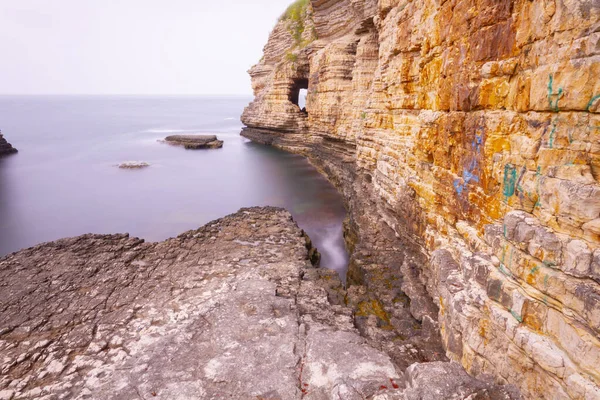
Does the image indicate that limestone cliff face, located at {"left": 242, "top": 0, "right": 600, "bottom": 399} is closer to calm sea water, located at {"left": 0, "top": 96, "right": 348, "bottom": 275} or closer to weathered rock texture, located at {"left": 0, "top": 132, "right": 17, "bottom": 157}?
calm sea water, located at {"left": 0, "top": 96, "right": 348, "bottom": 275}

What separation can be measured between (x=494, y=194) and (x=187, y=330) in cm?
527

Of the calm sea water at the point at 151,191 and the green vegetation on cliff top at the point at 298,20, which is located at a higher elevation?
the green vegetation on cliff top at the point at 298,20

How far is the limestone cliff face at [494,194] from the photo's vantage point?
3.23 metres

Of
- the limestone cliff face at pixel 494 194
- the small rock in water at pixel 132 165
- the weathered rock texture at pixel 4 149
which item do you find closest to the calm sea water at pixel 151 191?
the small rock in water at pixel 132 165

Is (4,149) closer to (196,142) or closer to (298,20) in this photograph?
(196,142)

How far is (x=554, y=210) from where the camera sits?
11.4ft

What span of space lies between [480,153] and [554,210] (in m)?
1.77

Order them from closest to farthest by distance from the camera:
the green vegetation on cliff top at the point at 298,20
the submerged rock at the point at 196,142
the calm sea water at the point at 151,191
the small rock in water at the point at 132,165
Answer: the calm sea water at the point at 151,191, the small rock in water at the point at 132,165, the green vegetation on cliff top at the point at 298,20, the submerged rock at the point at 196,142

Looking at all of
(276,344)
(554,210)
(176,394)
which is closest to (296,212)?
(276,344)

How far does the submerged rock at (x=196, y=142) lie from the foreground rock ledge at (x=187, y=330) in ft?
83.8

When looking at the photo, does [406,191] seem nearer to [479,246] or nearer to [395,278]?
[395,278]

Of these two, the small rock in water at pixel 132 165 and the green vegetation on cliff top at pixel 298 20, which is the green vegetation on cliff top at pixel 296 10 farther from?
the small rock in water at pixel 132 165

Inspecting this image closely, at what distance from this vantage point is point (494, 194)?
183 inches

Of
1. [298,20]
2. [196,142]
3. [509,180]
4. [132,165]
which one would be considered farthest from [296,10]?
[509,180]
